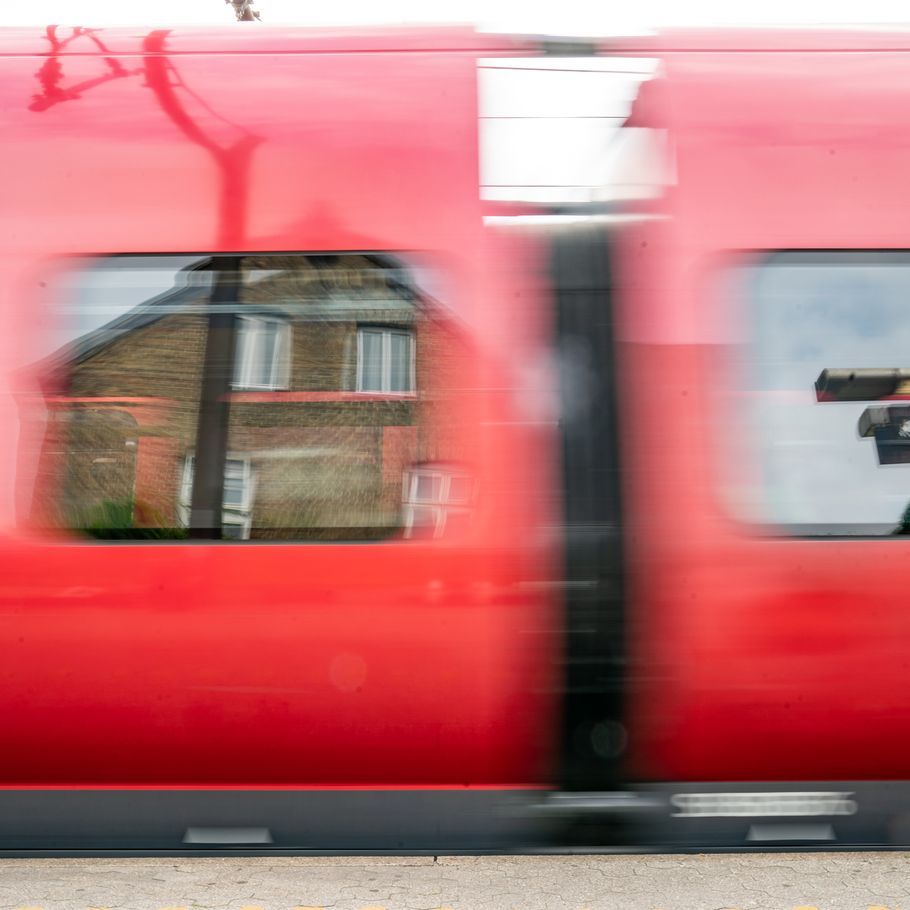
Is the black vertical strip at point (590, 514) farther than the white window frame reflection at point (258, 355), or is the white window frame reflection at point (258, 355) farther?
the white window frame reflection at point (258, 355)

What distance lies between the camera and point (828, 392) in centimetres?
270

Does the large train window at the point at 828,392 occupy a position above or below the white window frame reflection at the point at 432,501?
above

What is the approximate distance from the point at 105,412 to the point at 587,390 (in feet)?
4.85

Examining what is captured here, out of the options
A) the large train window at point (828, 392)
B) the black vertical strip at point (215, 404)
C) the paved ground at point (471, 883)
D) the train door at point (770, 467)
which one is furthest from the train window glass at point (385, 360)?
the paved ground at point (471, 883)

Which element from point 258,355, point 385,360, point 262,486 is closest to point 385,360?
point 385,360

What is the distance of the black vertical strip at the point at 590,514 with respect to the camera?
8.51 feet

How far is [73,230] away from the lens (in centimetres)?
273

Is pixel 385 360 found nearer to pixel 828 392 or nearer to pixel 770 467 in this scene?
pixel 770 467

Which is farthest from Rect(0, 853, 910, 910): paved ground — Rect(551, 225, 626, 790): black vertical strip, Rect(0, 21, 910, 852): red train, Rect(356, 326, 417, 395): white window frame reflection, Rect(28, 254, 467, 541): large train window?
Rect(356, 326, 417, 395): white window frame reflection

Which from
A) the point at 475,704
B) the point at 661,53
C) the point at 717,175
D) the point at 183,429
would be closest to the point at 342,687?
the point at 475,704

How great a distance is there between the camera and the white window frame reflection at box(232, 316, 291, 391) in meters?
2.70

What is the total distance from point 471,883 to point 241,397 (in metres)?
1.73

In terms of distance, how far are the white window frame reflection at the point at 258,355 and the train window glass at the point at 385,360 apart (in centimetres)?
23

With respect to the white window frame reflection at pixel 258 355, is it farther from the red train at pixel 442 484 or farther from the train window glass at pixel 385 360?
the train window glass at pixel 385 360
